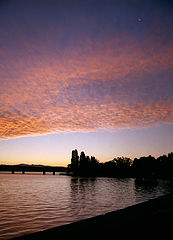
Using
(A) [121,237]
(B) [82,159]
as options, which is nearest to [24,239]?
(A) [121,237]

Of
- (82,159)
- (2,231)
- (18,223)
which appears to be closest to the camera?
(2,231)

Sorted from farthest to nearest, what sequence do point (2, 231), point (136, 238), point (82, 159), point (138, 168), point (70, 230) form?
point (82, 159)
point (138, 168)
point (2, 231)
point (70, 230)
point (136, 238)

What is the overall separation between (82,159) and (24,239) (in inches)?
7624

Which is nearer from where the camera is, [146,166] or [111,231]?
[111,231]

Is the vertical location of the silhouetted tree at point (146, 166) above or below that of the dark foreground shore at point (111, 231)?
below

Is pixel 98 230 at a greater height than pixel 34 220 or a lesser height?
greater

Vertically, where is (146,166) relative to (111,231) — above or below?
below

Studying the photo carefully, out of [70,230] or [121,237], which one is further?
[70,230]

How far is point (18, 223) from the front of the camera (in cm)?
1883

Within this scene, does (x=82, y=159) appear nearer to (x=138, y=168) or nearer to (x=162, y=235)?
(x=138, y=168)

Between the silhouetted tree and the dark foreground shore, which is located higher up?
the dark foreground shore

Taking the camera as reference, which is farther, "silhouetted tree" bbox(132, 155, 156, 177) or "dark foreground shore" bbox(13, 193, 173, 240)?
"silhouetted tree" bbox(132, 155, 156, 177)

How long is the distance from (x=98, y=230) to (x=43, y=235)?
2.43 meters

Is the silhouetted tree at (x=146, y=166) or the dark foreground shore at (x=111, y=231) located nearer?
the dark foreground shore at (x=111, y=231)
